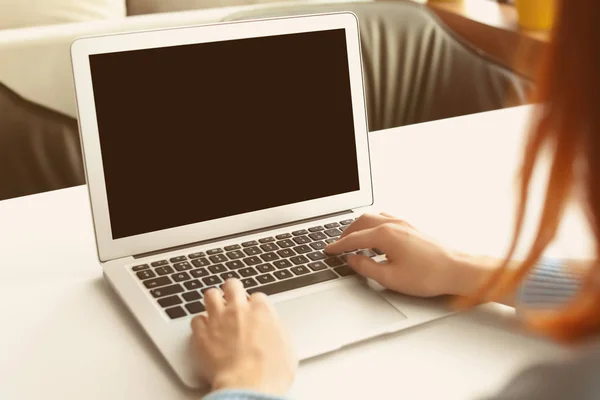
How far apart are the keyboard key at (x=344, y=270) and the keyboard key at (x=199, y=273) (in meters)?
0.14

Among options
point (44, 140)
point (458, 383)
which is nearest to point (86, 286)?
point (458, 383)

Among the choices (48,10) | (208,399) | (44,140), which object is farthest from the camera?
(48,10)

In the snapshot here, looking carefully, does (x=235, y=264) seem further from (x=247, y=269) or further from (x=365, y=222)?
(x=365, y=222)

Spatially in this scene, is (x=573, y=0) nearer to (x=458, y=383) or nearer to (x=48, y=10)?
(x=458, y=383)

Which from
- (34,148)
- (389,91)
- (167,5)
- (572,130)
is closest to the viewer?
(572,130)

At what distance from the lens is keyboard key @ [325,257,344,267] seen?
31.1 inches

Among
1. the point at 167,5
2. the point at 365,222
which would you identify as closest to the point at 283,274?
the point at 365,222

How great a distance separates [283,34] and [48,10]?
4.06 feet

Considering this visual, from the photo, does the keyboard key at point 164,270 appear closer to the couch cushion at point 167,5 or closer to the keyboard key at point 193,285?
the keyboard key at point 193,285

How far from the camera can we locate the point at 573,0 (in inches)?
14.7

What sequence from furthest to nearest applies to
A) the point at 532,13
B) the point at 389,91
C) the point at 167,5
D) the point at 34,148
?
the point at 167,5 → the point at 532,13 → the point at 389,91 → the point at 34,148

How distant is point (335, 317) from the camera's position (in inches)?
27.6

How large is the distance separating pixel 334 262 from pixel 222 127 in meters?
0.21

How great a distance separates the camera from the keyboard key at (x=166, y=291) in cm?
73
